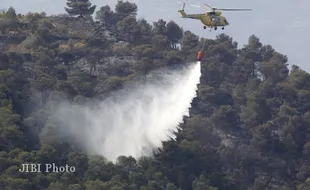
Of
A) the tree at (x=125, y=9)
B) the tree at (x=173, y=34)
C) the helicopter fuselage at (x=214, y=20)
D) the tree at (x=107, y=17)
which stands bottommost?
the helicopter fuselage at (x=214, y=20)

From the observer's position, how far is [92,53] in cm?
14162

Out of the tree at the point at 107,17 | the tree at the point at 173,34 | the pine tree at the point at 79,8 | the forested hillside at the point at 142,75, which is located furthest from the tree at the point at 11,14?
the tree at the point at 173,34

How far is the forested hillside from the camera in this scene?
107 m

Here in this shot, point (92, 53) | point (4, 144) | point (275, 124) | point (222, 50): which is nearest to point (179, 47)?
point (222, 50)

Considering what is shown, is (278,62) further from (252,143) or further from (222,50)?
(252,143)

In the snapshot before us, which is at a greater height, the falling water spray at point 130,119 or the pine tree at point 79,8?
the pine tree at point 79,8

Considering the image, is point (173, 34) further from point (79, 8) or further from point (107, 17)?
point (79, 8)

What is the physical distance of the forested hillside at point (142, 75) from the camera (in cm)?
10706

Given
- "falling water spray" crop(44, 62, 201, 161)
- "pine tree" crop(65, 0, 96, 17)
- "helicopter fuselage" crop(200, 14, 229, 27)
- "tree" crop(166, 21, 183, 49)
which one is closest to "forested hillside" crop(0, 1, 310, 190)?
"tree" crop(166, 21, 183, 49)

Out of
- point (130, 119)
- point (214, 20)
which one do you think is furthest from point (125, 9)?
point (214, 20)

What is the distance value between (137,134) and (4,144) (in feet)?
61.5

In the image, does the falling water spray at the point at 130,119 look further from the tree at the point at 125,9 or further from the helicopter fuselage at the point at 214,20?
the tree at the point at 125,9

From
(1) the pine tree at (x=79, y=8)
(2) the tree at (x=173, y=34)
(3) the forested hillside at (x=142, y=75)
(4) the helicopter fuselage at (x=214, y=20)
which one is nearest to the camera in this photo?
(4) the helicopter fuselage at (x=214, y=20)

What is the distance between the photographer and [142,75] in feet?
445
